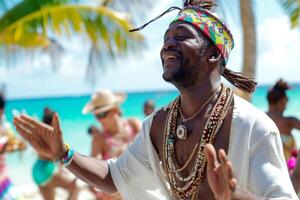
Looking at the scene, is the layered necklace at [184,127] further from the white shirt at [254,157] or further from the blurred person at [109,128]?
the blurred person at [109,128]

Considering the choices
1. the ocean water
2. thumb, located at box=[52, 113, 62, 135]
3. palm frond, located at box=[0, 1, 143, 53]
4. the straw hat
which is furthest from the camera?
the ocean water

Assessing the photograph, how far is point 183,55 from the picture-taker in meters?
2.57

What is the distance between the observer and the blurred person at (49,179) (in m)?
7.48

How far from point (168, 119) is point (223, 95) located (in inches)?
12.0

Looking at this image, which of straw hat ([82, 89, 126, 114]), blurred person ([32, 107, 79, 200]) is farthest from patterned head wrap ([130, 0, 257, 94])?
blurred person ([32, 107, 79, 200])

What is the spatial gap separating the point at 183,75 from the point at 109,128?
10.7ft

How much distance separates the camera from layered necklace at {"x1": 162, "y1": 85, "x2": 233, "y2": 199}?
262cm

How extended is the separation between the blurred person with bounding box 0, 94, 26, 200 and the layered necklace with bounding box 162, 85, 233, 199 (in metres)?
3.33

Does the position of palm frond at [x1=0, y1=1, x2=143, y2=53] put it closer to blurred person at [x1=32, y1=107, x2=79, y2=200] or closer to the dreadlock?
blurred person at [x1=32, y1=107, x2=79, y2=200]

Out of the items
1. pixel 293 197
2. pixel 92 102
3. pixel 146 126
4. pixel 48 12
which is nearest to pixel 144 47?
pixel 48 12

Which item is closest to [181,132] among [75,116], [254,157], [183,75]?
[183,75]

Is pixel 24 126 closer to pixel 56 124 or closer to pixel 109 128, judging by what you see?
pixel 56 124

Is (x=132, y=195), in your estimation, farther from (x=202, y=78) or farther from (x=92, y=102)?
(x=92, y=102)

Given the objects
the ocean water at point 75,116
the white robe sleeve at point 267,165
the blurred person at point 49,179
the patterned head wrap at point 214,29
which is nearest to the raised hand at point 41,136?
the patterned head wrap at point 214,29
